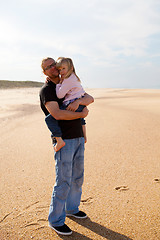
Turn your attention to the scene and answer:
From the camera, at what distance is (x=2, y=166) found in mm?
5383

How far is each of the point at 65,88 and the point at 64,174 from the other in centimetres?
104

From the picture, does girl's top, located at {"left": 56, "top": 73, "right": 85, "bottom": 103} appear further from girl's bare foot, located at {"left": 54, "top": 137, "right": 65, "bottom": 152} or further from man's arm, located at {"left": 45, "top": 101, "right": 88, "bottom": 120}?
girl's bare foot, located at {"left": 54, "top": 137, "right": 65, "bottom": 152}

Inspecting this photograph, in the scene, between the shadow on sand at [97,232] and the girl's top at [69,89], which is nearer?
the girl's top at [69,89]

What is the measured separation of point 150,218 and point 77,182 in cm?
114

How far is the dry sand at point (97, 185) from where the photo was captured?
123 inches

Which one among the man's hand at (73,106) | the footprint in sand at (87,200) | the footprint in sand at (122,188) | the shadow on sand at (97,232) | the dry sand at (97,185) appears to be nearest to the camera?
the man's hand at (73,106)

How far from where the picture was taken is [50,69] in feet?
9.36

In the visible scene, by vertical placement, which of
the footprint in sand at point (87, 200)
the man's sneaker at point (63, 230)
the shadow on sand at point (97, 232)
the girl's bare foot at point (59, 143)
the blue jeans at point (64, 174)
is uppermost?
the girl's bare foot at point (59, 143)

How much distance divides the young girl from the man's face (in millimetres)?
81

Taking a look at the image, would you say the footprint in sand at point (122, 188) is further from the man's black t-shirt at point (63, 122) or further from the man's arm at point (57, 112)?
the man's arm at point (57, 112)

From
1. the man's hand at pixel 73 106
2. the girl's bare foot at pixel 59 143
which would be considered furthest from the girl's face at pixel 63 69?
the girl's bare foot at pixel 59 143

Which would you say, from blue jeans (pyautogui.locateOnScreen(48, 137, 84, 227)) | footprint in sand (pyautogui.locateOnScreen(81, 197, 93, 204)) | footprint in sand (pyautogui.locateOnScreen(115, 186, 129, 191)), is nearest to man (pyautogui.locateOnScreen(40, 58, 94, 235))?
blue jeans (pyautogui.locateOnScreen(48, 137, 84, 227))

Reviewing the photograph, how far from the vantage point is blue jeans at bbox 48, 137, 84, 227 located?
2914 millimetres

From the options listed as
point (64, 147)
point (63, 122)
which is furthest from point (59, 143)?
point (63, 122)
